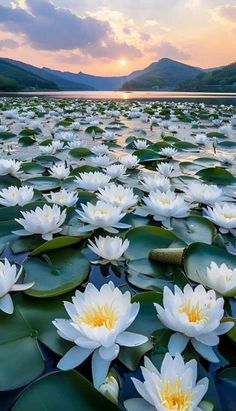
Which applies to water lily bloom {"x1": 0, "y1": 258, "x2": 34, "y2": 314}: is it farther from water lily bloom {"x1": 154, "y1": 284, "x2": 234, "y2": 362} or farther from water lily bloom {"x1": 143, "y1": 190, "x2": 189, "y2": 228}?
water lily bloom {"x1": 143, "y1": 190, "x2": 189, "y2": 228}

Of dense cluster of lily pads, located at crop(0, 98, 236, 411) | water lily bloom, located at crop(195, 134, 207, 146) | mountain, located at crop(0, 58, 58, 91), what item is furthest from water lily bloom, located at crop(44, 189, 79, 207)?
mountain, located at crop(0, 58, 58, 91)

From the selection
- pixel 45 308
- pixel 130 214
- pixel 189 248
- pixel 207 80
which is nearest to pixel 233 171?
pixel 130 214

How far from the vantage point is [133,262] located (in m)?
1.21

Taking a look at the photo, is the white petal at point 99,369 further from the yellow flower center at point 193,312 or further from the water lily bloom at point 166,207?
the water lily bloom at point 166,207

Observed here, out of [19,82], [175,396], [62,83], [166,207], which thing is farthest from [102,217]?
[62,83]

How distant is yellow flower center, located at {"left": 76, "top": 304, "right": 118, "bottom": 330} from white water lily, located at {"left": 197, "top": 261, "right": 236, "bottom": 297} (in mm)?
339

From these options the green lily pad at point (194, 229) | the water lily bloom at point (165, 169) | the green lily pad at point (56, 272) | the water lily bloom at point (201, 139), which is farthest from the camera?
the water lily bloom at point (201, 139)

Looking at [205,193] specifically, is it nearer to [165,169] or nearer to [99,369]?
[165,169]

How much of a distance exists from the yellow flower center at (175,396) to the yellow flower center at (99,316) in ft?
0.60

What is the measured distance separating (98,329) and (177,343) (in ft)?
0.69

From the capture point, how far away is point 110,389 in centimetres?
68

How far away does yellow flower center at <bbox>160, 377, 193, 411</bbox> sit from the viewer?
0.63m

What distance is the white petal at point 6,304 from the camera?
89cm

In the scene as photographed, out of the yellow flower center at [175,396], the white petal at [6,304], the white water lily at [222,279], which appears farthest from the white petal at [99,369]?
the white water lily at [222,279]
